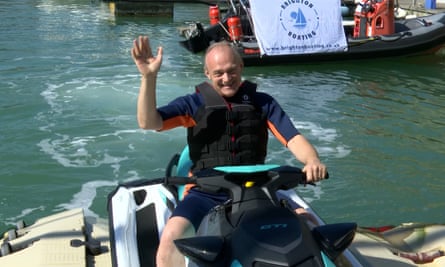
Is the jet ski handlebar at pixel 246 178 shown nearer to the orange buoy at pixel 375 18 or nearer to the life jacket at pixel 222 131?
the life jacket at pixel 222 131

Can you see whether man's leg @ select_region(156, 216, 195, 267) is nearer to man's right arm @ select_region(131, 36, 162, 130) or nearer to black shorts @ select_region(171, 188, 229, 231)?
black shorts @ select_region(171, 188, 229, 231)

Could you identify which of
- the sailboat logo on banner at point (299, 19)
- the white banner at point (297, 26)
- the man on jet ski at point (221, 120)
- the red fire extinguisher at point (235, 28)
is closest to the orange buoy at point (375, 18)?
the white banner at point (297, 26)

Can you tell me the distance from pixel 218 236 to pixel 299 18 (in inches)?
394

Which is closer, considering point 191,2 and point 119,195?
point 119,195

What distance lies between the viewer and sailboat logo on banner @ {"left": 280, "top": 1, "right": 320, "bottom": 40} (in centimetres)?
1141

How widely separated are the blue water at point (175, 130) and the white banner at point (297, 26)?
0.46 meters

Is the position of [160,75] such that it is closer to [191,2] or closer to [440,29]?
[440,29]

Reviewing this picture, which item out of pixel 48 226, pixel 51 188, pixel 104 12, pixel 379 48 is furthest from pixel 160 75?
pixel 104 12

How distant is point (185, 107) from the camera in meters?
2.78

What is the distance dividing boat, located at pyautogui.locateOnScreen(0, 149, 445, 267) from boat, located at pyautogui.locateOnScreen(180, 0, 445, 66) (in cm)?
808

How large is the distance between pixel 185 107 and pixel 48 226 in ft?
3.72

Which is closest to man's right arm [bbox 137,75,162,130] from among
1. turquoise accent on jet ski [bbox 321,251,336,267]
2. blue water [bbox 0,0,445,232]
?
turquoise accent on jet ski [bbox 321,251,336,267]

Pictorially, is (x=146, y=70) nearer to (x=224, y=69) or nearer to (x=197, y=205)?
(x=224, y=69)

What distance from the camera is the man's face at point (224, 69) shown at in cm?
259
